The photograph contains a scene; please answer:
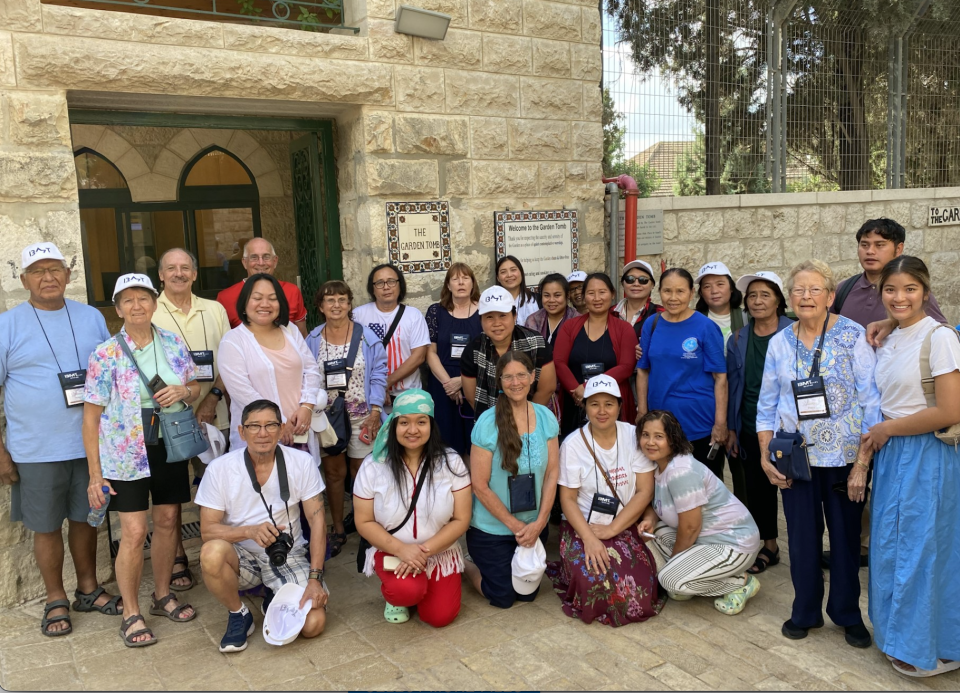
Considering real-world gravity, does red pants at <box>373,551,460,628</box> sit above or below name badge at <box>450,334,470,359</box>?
below

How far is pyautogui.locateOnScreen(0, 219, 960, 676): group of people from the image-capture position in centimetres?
340

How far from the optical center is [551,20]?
594 centimetres

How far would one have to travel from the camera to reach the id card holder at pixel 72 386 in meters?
3.96

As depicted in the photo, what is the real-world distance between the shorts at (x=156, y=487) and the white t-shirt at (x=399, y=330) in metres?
1.51

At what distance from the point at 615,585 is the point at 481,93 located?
3.64m

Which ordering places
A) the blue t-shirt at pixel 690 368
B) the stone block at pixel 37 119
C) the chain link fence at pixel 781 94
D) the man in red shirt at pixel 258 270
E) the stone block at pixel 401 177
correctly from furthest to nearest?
the chain link fence at pixel 781 94
the stone block at pixel 401 177
the man in red shirt at pixel 258 270
the blue t-shirt at pixel 690 368
the stone block at pixel 37 119

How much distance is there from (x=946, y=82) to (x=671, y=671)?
362 inches

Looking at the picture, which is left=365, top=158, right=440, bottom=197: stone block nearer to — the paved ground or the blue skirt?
the paved ground

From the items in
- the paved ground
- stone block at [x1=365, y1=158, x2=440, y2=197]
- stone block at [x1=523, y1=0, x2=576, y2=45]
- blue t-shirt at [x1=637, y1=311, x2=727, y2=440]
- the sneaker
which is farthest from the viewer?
stone block at [x1=523, y1=0, x2=576, y2=45]

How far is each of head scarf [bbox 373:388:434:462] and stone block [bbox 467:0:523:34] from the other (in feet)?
9.99

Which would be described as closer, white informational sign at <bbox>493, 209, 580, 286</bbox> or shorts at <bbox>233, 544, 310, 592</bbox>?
shorts at <bbox>233, 544, 310, 592</bbox>

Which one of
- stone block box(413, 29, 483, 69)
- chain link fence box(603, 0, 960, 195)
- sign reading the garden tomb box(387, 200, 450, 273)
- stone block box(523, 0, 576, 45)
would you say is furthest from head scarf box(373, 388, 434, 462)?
chain link fence box(603, 0, 960, 195)

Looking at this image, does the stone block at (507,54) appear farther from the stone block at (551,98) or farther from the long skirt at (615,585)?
the long skirt at (615,585)

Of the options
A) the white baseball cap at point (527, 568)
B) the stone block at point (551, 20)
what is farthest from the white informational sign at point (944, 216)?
the white baseball cap at point (527, 568)
